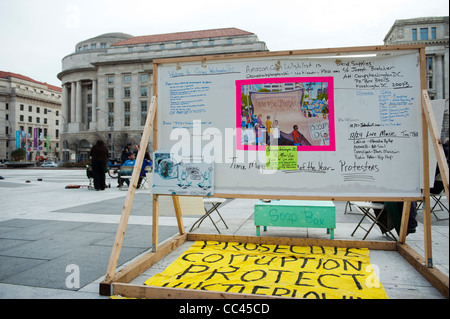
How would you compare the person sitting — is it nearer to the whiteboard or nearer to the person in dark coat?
the whiteboard

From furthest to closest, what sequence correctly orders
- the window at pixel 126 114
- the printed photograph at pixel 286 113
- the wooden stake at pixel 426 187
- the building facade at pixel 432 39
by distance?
the window at pixel 126 114
the building facade at pixel 432 39
the printed photograph at pixel 286 113
the wooden stake at pixel 426 187

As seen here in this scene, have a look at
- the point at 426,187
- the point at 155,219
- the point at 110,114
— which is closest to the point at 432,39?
the point at 110,114

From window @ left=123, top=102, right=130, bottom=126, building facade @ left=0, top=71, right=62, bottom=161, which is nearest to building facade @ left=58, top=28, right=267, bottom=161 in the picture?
window @ left=123, top=102, right=130, bottom=126

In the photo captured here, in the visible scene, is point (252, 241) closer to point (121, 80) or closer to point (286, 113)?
point (286, 113)

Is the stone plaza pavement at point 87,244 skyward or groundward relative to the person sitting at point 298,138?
groundward

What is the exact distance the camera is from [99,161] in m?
11.3

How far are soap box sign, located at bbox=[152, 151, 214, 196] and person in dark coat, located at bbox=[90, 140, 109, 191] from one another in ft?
26.7

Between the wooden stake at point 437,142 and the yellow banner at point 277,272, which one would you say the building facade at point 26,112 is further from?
the wooden stake at point 437,142

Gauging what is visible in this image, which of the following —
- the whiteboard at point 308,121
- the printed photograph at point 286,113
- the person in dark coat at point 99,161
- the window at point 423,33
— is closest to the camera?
the whiteboard at point 308,121

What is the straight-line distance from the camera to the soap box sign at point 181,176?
3.64 meters

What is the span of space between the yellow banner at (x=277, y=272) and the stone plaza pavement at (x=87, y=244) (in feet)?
0.78

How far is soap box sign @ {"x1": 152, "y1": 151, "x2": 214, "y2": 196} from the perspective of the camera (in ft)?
12.0

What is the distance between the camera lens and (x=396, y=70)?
11.3 ft

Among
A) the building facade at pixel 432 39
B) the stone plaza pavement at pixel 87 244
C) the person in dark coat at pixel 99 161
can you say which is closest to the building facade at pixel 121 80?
the building facade at pixel 432 39
